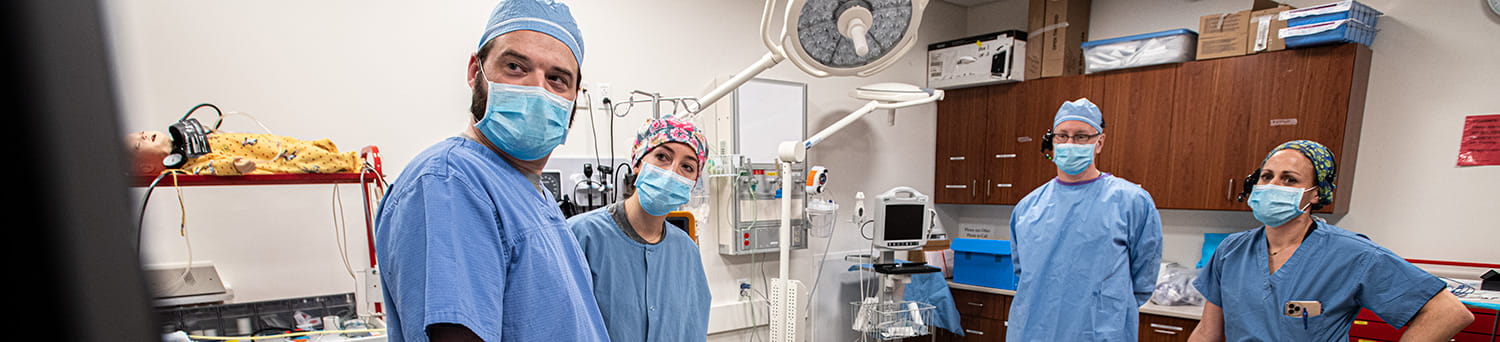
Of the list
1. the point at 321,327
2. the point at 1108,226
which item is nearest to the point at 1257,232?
the point at 1108,226

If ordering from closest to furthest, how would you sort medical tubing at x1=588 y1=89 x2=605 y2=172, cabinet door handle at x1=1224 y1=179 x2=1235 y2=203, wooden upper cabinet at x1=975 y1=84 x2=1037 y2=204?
1. medical tubing at x1=588 y1=89 x2=605 y2=172
2. cabinet door handle at x1=1224 y1=179 x2=1235 y2=203
3. wooden upper cabinet at x1=975 y1=84 x2=1037 y2=204

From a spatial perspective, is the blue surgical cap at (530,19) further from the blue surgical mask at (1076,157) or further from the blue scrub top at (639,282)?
the blue surgical mask at (1076,157)

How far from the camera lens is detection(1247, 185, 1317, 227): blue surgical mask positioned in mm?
1885

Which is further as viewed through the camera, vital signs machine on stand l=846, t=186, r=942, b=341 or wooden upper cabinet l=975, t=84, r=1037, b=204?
wooden upper cabinet l=975, t=84, r=1037, b=204

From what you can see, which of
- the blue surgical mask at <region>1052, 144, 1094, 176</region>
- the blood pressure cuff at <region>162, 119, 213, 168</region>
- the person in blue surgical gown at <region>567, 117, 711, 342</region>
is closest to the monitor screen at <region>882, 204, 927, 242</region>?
the blue surgical mask at <region>1052, 144, 1094, 176</region>

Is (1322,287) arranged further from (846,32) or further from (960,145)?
(960,145)

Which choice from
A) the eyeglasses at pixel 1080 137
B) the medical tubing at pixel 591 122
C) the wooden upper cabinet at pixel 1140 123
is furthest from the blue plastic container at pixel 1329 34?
the medical tubing at pixel 591 122

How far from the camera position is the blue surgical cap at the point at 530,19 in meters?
1.03

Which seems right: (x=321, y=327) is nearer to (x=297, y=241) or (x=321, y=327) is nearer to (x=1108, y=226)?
(x=297, y=241)

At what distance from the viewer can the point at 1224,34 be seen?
330 cm

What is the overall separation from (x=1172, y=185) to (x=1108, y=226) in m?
1.65

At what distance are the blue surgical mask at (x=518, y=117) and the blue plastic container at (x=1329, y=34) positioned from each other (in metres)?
3.45

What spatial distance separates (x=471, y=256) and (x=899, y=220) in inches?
103

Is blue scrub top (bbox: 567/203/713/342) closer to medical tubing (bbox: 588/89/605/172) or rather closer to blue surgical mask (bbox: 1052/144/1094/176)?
medical tubing (bbox: 588/89/605/172)
